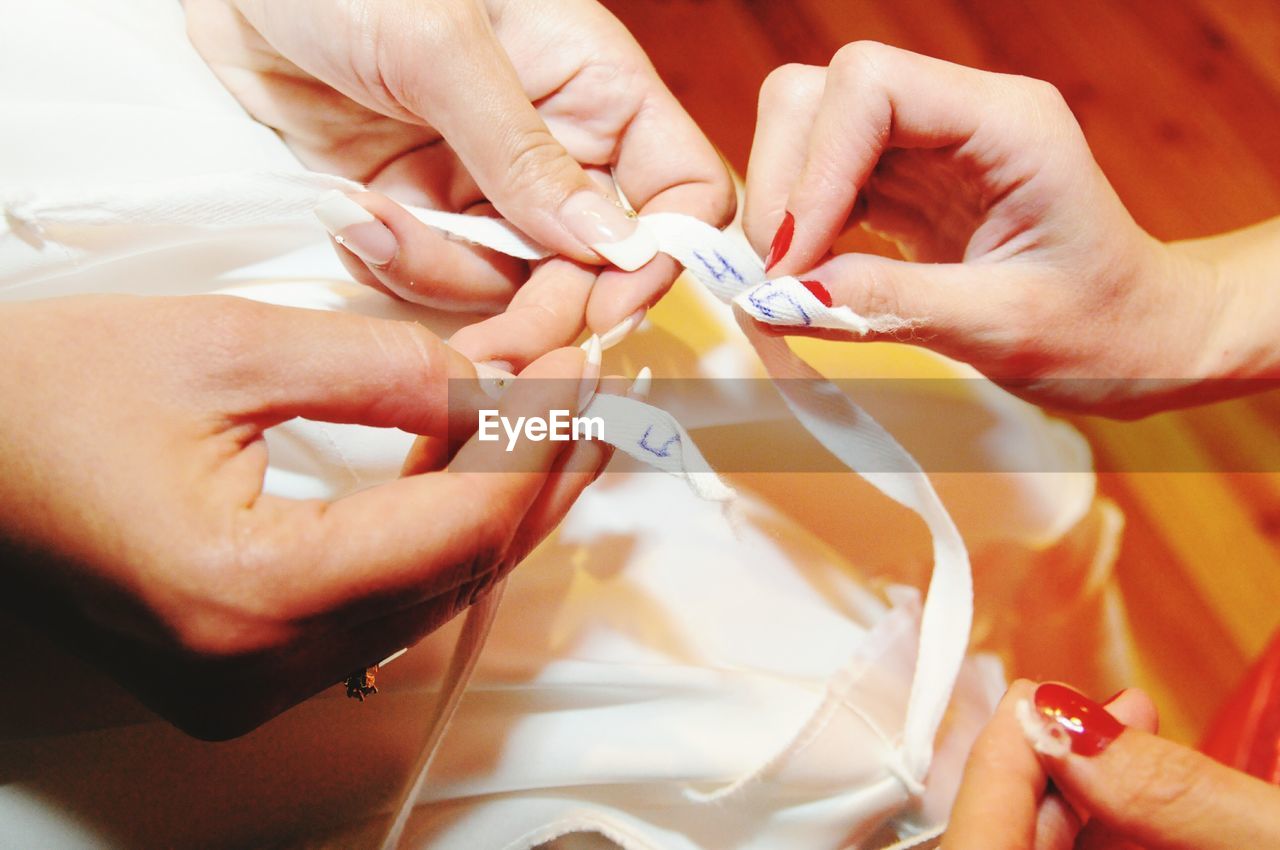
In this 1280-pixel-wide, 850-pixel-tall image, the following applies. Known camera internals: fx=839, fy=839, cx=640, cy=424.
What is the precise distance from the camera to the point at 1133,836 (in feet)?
1.45

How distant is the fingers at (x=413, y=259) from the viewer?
52 centimetres

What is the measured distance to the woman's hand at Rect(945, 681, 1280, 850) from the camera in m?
0.41

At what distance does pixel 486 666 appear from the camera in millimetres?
528

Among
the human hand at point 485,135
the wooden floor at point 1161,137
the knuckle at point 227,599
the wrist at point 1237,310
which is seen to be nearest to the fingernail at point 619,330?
the human hand at point 485,135

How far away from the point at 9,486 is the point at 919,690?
1.64 ft

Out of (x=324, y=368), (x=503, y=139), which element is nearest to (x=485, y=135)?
(x=503, y=139)

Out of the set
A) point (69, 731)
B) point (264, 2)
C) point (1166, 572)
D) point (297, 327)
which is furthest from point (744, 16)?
point (69, 731)

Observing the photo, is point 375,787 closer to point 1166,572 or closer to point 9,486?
point 9,486

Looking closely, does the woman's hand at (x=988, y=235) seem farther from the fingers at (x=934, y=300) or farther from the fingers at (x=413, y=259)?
the fingers at (x=413, y=259)

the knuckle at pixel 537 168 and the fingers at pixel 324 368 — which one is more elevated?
the knuckle at pixel 537 168

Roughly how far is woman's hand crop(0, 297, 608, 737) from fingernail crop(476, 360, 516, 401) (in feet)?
0.10

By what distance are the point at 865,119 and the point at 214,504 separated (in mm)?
427

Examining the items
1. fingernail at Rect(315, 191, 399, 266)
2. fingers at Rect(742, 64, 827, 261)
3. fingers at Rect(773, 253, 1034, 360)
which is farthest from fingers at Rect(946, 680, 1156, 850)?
fingernail at Rect(315, 191, 399, 266)

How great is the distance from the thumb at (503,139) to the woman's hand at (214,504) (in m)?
0.18
